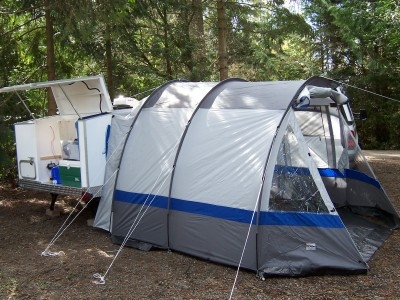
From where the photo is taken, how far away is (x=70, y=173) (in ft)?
22.1

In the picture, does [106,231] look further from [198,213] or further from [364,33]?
[364,33]

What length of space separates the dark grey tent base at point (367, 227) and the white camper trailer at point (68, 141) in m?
3.74

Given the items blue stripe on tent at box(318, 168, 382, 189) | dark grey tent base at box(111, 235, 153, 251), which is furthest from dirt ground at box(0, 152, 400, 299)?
blue stripe on tent at box(318, 168, 382, 189)

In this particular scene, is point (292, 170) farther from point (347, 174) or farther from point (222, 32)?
point (222, 32)

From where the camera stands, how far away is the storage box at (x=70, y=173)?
6625 mm

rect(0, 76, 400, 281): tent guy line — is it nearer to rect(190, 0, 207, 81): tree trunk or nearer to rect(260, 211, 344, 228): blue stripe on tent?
rect(260, 211, 344, 228): blue stripe on tent

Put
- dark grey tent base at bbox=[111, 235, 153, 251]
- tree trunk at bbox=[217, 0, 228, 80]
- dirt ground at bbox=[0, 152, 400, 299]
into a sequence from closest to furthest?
dirt ground at bbox=[0, 152, 400, 299], dark grey tent base at bbox=[111, 235, 153, 251], tree trunk at bbox=[217, 0, 228, 80]

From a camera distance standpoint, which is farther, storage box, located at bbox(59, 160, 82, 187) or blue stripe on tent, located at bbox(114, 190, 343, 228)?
storage box, located at bbox(59, 160, 82, 187)

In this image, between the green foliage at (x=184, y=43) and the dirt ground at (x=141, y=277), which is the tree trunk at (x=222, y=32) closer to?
the green foliage at (x=184, y=43)

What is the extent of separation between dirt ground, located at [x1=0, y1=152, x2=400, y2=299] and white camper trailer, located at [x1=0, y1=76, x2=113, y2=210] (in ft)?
2.76

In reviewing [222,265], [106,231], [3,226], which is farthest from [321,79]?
[3,226]

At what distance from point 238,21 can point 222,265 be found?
796 cm

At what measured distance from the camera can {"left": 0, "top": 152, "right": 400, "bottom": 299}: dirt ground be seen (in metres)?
4.51

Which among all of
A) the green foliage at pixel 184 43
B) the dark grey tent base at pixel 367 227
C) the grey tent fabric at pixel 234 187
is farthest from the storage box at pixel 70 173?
the dark grey tent base at pixel 367 227
